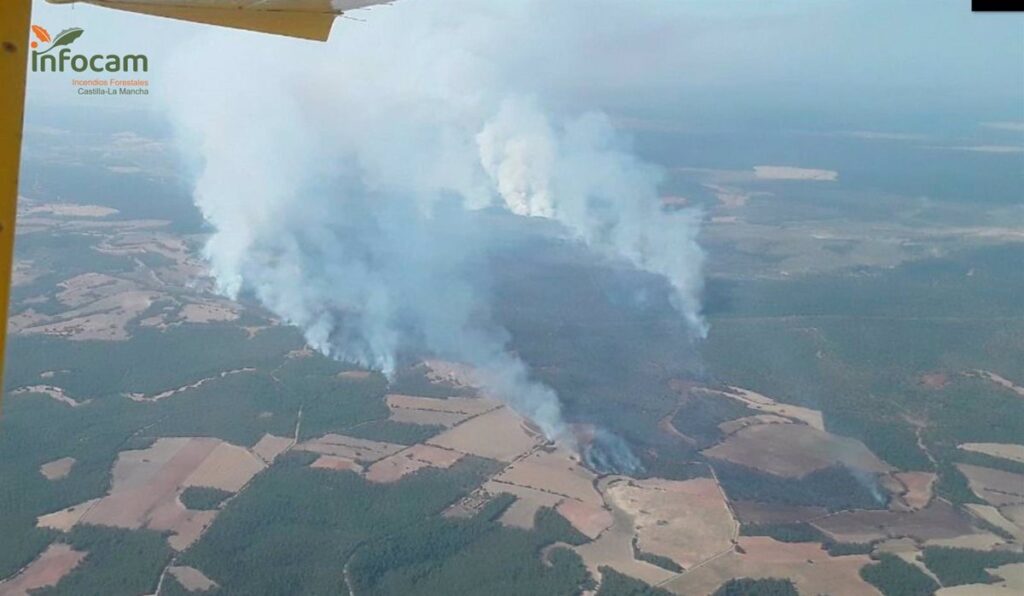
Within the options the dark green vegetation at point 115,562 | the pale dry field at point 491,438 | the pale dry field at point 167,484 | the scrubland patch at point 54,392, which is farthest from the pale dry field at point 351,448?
the scrubland patch at point 54,392

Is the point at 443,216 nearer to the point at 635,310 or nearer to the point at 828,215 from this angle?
the point at 635,310

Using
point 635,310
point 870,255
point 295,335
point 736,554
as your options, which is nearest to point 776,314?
point 635,310

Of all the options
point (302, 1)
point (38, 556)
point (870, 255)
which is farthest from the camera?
point (870, 255)

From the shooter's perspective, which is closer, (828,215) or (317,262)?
(317,262)

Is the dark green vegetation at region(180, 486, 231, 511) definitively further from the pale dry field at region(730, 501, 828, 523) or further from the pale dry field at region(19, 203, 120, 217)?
the pale dry field at region(19, 203, 120, 217)

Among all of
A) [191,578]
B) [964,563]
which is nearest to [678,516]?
[964,563]

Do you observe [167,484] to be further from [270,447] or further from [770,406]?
[770,406]

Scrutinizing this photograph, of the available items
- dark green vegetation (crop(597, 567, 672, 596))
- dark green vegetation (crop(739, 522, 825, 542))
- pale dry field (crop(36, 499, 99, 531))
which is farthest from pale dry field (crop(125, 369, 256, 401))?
dark green vegetation (crop(739, 522, 825, 542))

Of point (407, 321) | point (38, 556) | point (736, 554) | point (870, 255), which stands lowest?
point (38, 556)
